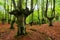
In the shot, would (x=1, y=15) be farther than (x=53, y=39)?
Yes

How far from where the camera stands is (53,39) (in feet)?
51.3

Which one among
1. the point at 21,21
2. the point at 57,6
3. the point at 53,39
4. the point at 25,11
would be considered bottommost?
the point at 53,39

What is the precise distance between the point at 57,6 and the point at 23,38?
1912cm

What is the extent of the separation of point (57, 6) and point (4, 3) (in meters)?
10.6

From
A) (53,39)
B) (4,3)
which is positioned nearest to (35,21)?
(4,3)

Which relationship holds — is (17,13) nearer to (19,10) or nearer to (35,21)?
(19,10)

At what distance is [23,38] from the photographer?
49.1 feet

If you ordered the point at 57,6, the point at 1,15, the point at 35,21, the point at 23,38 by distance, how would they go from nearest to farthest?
the point at 23,38, the point at 57,6, the point at 1,15, the point at 35,21

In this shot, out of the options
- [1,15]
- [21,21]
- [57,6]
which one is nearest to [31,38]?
[21,21]

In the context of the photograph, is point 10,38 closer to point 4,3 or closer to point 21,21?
point 21,21

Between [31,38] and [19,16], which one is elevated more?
[19,16]

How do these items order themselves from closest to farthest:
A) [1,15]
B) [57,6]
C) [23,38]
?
[23,38] → [57,6] → [1,15]

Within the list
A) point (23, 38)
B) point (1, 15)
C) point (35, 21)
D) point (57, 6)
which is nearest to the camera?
point (23, 38)

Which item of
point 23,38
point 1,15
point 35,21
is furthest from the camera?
point 35,21
